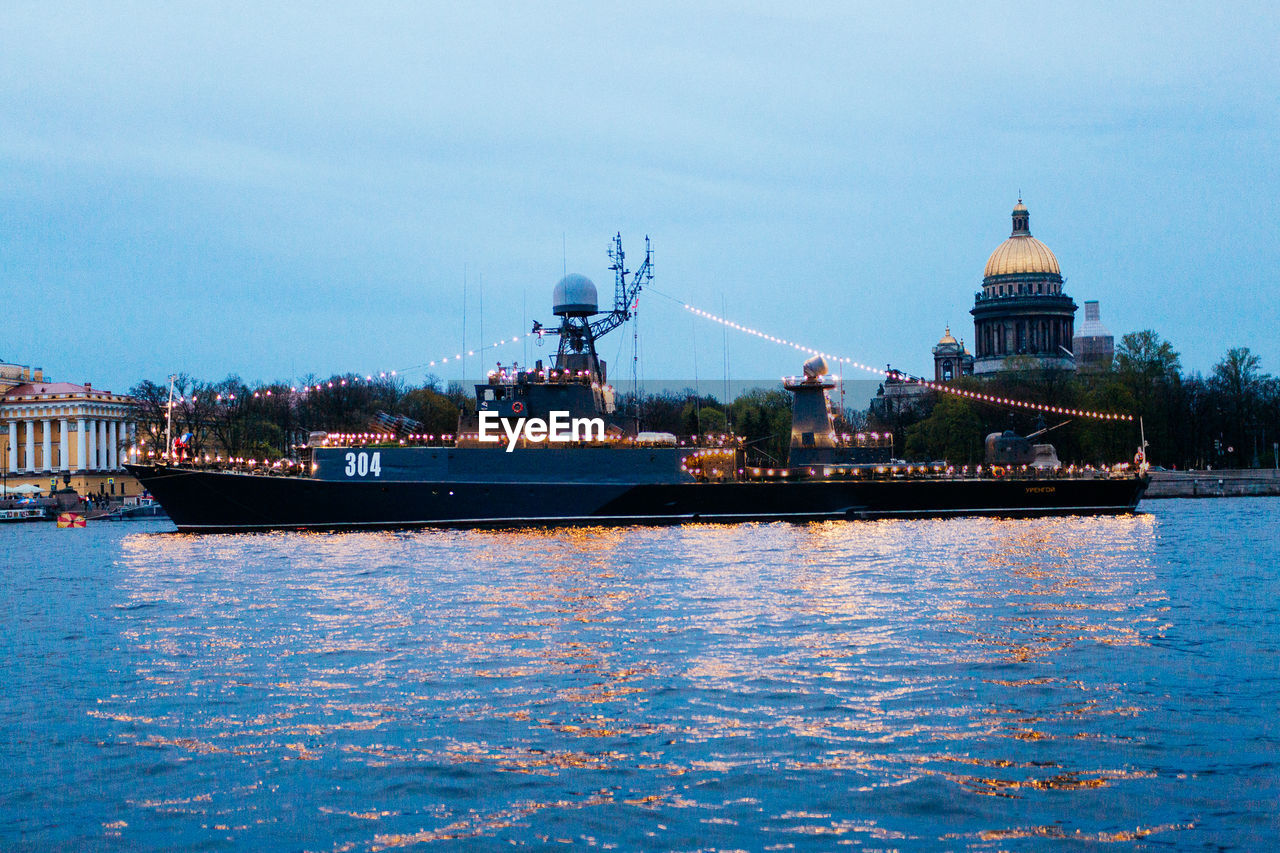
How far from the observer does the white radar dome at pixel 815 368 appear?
55031 millimetres

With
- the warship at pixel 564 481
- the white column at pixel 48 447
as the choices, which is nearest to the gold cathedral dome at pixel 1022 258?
the warship at pixel 564 481

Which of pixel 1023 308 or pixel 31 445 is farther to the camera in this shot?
pixel 1023 308

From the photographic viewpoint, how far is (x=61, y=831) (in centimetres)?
898

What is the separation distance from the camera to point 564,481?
47.0 m

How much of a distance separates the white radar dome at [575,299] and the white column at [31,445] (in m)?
76.7

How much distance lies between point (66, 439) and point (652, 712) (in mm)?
107780

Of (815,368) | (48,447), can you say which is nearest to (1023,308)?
(815,368)

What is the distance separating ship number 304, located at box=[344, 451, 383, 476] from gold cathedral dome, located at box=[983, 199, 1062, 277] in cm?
12132

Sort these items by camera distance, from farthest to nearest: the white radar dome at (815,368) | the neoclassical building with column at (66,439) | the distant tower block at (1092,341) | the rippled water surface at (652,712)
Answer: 1. the distant tower block at (1092,341)
2. the neoclassical building with column at (66,439)
3. the white radar dome at (815,368)
4. the rippled water surface at (652,712)

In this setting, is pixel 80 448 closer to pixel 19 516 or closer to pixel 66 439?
pixel 66 439

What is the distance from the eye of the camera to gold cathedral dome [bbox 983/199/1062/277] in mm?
148500

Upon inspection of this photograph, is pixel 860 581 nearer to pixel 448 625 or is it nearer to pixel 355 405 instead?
pixel 448 625

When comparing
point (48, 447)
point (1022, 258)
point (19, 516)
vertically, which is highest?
point (1022, 258)

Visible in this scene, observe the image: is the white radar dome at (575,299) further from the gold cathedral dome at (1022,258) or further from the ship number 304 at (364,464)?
the gold cathedral dome at (1022,258)
